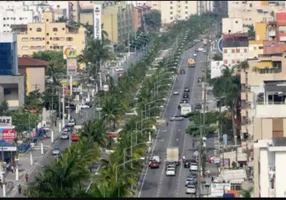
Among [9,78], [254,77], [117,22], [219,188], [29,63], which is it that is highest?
[117,22]

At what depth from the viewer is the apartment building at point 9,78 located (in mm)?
79438

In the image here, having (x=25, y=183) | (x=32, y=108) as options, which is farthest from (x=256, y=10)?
(x=25, y=183)

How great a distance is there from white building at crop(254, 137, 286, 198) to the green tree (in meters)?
120

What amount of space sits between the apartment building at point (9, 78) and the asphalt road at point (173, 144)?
28.5ft

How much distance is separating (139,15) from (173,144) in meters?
90.0

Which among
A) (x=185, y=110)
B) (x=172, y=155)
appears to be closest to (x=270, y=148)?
(x=172, y=155)

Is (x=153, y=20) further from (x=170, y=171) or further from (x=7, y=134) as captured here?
(x=170, y=171)

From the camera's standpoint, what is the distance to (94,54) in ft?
334

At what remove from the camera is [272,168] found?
3591 centimetres

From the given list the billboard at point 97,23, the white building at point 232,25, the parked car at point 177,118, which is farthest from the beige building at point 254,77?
the billboard at point 97,23

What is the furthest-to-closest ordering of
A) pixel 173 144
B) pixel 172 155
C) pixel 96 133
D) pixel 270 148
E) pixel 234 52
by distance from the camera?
1. pixel 234 52
2. pixel 173 144
3. pixel 172 155
4. pixel 96 133
5. pixel 270 148

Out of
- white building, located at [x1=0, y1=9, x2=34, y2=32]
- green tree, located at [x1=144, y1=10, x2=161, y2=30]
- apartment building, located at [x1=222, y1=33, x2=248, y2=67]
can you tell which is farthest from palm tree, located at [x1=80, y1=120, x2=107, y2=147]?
green tree, located at [x1=144, y1=10, x2=161, y2=30]

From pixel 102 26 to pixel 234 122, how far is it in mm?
59815

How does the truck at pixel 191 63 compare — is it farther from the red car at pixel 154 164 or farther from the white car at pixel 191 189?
the white car at pixel 191 189
